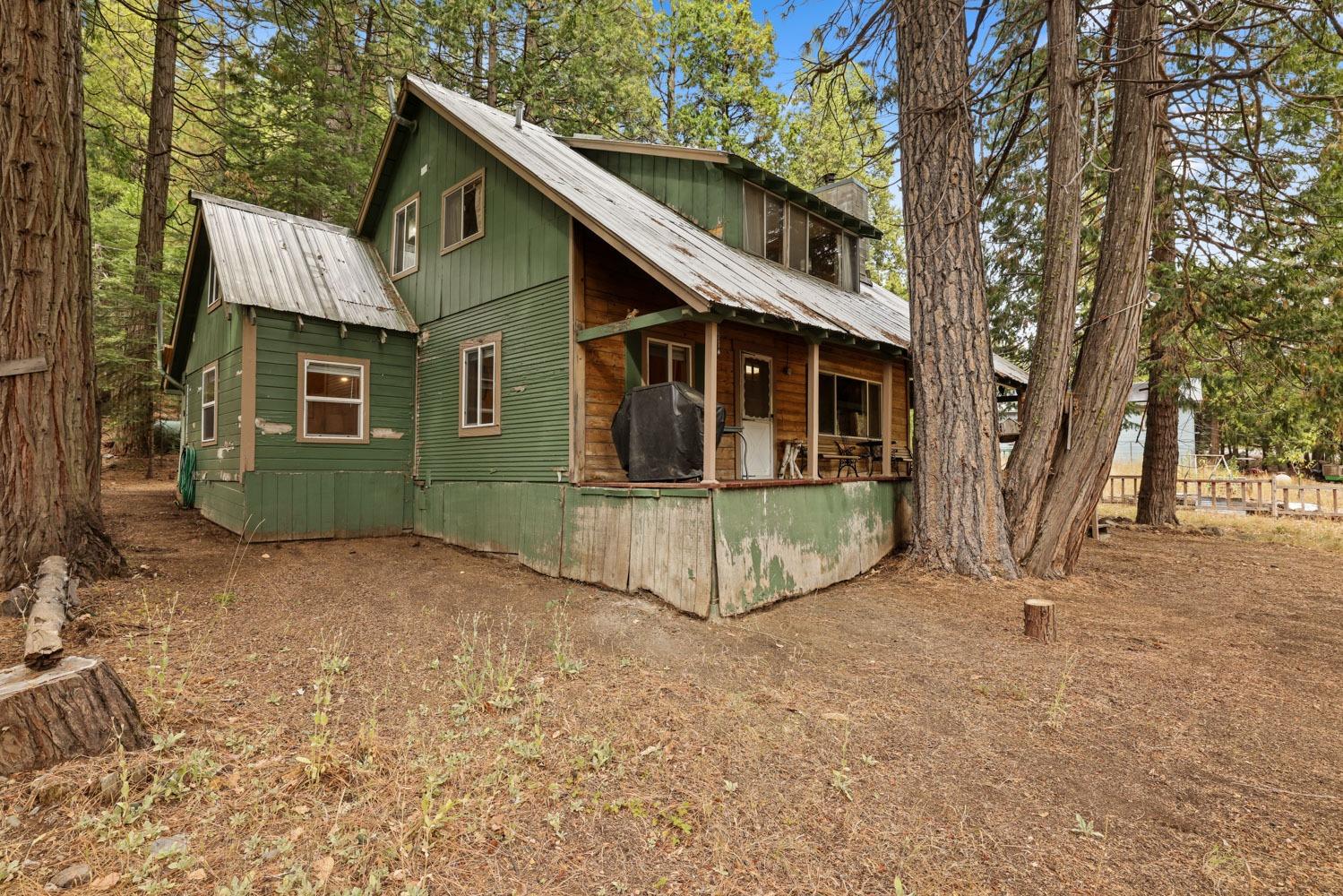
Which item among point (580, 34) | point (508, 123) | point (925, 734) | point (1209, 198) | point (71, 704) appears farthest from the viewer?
point (580, 34)

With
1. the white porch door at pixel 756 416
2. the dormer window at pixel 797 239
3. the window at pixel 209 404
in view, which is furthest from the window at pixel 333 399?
the dormer window at pixel 797 239

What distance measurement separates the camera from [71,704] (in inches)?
123

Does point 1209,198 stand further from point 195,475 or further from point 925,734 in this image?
point 195,475

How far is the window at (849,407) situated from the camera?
40.5ft

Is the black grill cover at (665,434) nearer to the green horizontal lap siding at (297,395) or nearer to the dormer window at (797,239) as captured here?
the dormer window at (797,239)

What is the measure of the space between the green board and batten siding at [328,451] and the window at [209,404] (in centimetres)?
244

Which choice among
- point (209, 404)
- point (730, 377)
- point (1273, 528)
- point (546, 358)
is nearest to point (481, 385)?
point (546, 358)

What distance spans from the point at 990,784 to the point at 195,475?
46.9 ft

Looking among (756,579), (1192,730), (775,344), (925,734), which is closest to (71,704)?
(925,734)

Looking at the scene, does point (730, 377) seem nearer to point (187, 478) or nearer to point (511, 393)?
point (511, 393)

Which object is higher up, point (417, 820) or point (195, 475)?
point (195, 475)

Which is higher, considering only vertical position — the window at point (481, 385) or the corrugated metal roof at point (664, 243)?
the corrugated metal roof at point (664, 243)

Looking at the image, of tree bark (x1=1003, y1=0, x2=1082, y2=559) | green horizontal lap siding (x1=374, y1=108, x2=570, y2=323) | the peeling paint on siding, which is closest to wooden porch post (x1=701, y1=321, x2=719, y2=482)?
green horizontal lap siding (x1=374, y1=108, x2=570, y2=323)

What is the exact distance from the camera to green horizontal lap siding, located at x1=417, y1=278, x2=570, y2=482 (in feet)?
28.1
